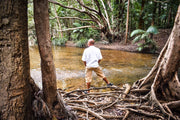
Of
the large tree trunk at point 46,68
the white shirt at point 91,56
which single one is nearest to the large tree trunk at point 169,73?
the white shirt at point 91,56

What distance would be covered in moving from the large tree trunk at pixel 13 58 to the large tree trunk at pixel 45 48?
0.17 metres

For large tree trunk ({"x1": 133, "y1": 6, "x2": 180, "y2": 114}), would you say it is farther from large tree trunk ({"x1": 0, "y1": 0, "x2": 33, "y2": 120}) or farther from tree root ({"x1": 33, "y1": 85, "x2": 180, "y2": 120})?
large tree trunk ({"x1": 0, "y1": 0, "x2": 33, "y2": 120})

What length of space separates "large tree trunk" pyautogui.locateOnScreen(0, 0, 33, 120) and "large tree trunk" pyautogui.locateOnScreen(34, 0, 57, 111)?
0.55 feet

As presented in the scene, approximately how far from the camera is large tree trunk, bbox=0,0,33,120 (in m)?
1.33

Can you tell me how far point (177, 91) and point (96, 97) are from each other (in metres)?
1.97

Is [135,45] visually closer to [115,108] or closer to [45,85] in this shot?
[115,108]

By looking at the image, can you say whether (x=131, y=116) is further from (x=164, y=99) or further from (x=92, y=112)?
(x=164, y=99)

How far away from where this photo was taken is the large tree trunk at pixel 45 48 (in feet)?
5.27

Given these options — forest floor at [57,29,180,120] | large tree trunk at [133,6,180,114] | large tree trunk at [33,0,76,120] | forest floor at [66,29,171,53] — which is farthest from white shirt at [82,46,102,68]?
forest floor at [66,29,171,53]

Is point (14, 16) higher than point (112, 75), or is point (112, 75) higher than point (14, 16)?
point (14, 16)

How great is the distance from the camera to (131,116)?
2.61 m

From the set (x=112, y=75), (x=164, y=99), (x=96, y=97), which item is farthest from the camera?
(x=112, y=75)

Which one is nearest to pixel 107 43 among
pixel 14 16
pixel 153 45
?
pixel 153 45

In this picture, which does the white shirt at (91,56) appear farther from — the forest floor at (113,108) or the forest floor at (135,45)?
the forest floor at (135,45)
